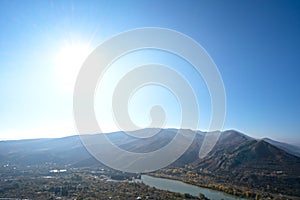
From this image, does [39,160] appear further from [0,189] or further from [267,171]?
[267,171]

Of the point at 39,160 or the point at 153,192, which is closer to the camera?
the point at 153,192

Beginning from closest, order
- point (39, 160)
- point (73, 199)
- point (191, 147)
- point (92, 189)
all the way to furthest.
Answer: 1. point (73, 199)
2. point (92, 189)
3. point (191, 147)
4. point (39, 160)

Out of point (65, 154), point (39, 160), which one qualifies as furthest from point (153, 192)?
point (65, 154)

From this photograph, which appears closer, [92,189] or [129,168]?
[92,189]

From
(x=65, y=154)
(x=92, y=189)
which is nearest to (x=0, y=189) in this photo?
(x=92, y=189)

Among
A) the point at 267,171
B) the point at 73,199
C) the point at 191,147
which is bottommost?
the point at 73,199

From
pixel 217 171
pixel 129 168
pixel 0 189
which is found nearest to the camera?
pixel 0 189

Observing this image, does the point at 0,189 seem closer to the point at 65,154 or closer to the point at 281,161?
the point at 281,161

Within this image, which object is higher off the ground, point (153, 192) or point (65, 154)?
point (65, 154)

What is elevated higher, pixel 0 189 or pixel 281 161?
pixel 281 161
